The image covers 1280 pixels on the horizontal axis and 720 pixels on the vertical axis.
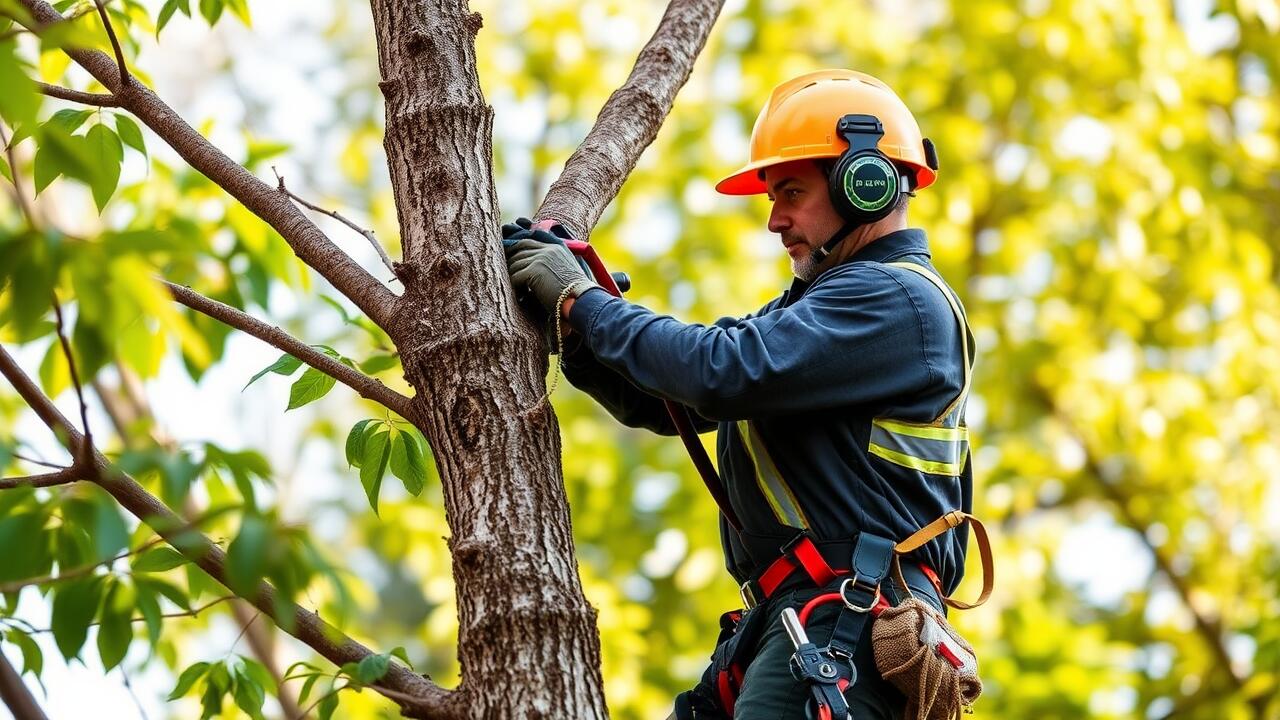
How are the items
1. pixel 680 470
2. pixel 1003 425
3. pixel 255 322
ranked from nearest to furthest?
pixel 255 322
pixel 680 470
pixel 1003 425

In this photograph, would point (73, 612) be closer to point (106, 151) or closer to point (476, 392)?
point (476, 392)

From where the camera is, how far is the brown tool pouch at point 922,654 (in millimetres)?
2404

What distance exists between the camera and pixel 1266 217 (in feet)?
29.2

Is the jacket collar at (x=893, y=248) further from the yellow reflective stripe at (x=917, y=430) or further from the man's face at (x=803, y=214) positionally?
the yellow reflective stripe at (x=917, y=430)

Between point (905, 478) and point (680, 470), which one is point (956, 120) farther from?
point (905, 478)

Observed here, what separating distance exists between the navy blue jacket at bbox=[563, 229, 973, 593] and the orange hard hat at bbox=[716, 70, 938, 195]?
12.6 inches

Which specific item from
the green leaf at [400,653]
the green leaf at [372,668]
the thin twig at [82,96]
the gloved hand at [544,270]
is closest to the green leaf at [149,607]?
the green leaf at [372,668]

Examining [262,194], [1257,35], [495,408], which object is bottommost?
[495,408]

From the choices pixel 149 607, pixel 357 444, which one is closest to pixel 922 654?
pixel 357 444

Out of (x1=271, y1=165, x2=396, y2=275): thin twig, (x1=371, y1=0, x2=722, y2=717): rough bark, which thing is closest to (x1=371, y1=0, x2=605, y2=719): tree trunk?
(x1=371, y1=0, x2=722, y2=717): rough bark

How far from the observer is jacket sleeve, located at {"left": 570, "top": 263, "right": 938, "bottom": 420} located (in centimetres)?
242

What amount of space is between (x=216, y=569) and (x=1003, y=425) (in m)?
6.95

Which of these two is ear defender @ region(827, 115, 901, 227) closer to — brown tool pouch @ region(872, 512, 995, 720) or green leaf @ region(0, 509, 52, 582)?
brown tool pouch @ region(872, 512, 995, 720)

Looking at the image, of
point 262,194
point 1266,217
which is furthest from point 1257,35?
point 262,194
